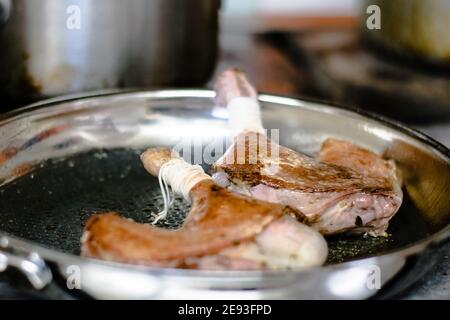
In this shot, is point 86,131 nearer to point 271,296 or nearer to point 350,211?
point 350,211

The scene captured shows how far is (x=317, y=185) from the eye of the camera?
1224 millimetres

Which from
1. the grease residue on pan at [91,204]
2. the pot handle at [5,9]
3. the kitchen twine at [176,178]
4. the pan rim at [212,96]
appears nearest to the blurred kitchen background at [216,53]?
the pot handle at [5,9]

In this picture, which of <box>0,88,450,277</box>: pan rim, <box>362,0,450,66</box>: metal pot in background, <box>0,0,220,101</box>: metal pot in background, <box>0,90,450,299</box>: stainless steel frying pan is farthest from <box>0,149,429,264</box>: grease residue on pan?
<box>362,0,450,66</box>: metal pot in background

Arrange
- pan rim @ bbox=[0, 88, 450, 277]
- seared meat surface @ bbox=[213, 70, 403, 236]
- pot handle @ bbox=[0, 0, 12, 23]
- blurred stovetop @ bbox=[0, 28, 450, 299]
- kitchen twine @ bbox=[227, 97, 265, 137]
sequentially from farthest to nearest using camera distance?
blurred stovetop @ bbox=[0, 28, 450, 299] < pot handle @ bbox=[0, 0, 12, 23] < kitchen twine @ bbox=[227, 97, 265, 137] < seared meat surface @ bbox=[213, 70, 403, 236] < pan rim @ bbox=[0, 88, 450, 277]

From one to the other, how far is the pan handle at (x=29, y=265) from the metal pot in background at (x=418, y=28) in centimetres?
147

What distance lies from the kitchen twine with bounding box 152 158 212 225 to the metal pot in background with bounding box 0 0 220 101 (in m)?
0.51

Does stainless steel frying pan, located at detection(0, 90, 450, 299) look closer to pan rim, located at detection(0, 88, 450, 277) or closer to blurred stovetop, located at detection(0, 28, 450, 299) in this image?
pan rim, located at detection(0, 88, 450, 277)

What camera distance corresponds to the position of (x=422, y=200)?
54.3 inches

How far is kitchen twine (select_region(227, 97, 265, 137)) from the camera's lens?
1.44 metres

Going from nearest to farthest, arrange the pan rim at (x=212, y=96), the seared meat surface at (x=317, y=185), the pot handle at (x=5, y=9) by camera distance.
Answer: the pan rim at (x=212, y=96) < the seared meat surface at (x=317, y=185) < the pot handle at (x=5, y=9)

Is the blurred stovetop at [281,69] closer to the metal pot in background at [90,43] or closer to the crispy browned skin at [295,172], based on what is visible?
the crispy browned skin at [295,172]

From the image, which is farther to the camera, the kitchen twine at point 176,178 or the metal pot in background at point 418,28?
the metal pot in background at point 418,28

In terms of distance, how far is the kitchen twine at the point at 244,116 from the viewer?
4.72 ft

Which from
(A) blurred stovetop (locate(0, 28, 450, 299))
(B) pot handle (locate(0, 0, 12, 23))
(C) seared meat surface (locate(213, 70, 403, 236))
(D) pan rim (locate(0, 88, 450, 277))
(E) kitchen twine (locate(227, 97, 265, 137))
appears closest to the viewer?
(D) pan rim (locate(0, 88, 450, 277))
